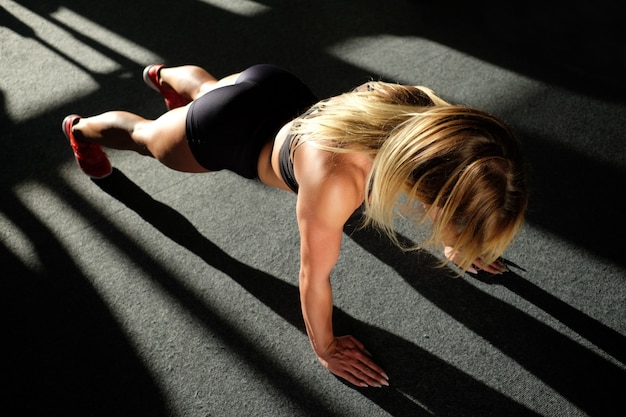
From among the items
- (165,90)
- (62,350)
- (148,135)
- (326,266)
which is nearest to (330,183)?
(326,266)

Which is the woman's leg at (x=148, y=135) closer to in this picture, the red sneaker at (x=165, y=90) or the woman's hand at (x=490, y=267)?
the red sneaker at (x=165, y=90)

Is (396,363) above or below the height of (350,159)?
below

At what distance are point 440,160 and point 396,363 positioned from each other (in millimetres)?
681

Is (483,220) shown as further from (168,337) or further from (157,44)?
(157,44)

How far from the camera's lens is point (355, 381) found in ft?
4.23

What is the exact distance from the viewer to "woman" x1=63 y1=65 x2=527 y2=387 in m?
0.90

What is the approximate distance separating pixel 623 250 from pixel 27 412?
5.82 feet

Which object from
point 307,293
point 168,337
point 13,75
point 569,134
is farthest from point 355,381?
point 13,75

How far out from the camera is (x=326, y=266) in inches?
42.7

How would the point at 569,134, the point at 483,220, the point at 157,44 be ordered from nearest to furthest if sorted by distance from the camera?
the point at 483,220
the point at 569,134
the point at 157,44

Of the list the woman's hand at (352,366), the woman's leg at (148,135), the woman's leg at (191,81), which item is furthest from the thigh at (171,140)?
the woman's hand at (352,366)

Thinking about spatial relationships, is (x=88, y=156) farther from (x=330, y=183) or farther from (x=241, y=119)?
(x=330, y=183)

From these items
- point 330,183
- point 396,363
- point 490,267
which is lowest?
point 396,363

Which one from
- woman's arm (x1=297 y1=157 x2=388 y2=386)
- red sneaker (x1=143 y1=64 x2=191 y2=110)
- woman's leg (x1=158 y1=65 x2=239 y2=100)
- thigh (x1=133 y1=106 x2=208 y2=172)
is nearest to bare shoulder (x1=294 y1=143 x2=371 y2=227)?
woman's arm (x1=297 y1=157 x2=388 y2=386)
